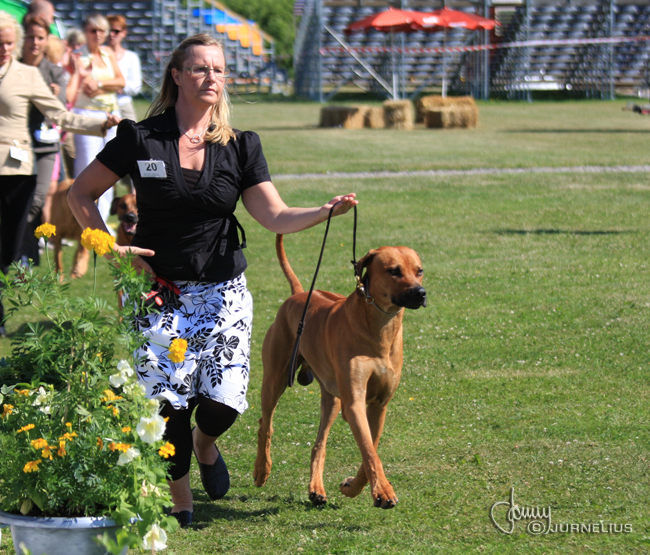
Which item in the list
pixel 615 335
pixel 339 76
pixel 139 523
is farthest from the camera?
pixel 339 76

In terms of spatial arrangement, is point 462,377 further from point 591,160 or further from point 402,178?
point 591,160

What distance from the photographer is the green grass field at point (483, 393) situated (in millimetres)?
3816

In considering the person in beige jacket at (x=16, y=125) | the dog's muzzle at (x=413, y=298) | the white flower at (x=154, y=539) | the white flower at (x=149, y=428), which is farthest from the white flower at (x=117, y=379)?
the person in beige jacket at (x=16, y=125)

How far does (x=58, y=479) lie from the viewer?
9.40 ft

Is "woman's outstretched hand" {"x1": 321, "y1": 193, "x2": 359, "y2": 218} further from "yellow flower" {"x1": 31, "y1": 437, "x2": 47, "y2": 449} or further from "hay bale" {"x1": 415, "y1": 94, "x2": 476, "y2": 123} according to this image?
"hay bale" {"x1": 415, "y1": 94, "x2": 476, "y2": 123}

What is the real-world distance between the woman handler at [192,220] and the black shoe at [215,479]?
8.6 inches

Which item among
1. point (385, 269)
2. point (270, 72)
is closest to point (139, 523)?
point (385, 269)

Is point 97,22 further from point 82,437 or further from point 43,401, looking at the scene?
point 82,437

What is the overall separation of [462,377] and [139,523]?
135 inches

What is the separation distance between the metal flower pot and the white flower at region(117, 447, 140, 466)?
0.22m

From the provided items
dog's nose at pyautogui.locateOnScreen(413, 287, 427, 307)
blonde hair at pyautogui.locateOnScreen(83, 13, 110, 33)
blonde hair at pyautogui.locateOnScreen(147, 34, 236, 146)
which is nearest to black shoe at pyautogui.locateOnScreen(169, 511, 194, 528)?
dog's nose at pyautogui.locateOnScreen(413, 287, 427, 307)

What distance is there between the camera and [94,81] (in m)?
8.84

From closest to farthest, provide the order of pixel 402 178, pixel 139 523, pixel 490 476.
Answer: pixel 139 523
pixel 490 476
pixel 402 178

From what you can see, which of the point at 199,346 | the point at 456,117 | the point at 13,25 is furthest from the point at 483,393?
the point at 456,117
